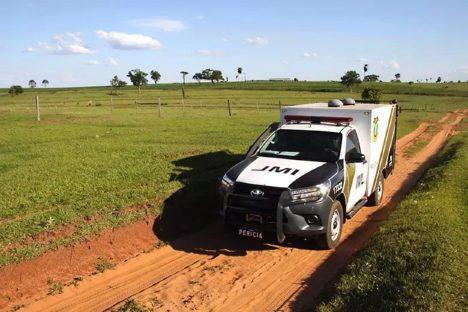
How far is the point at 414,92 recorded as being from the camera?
96.7 metres

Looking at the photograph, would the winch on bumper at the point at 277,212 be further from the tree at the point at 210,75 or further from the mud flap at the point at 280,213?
the tree at the point at 210,75

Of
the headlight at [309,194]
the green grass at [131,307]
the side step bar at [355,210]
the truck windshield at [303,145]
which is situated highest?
the truck windshield at [303,145]

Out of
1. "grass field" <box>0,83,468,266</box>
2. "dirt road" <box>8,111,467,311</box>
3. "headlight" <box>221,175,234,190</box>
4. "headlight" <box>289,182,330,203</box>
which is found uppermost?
"headlight" <box>221,175,234,190</box>

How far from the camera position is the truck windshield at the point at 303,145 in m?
8.39

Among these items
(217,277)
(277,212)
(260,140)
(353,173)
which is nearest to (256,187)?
(277,212)

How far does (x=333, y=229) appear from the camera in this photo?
25.3ft

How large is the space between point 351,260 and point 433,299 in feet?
6.46

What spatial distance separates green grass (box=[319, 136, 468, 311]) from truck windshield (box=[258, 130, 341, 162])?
5.79 feet

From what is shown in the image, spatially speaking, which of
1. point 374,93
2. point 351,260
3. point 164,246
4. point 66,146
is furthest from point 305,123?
point 374,93

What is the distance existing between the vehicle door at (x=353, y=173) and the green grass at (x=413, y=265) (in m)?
0.80

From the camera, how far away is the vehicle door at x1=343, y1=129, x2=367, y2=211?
8.35 meters

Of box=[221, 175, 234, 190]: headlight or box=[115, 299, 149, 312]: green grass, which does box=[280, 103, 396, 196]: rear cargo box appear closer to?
box=[221, 175, 234, 190]: headlight

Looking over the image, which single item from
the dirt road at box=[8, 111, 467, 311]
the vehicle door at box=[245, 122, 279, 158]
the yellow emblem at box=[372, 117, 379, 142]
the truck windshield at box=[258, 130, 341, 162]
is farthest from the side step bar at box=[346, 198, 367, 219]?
the vehicle door at box=[245, 122, 279, 158]

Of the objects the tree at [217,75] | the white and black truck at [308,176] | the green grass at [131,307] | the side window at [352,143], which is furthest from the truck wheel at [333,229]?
the tree at [217,75]
